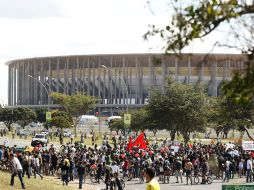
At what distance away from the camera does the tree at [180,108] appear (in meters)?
58.1

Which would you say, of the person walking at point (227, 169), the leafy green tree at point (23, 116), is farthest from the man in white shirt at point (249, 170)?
the leafy green tree at point (23, 116)

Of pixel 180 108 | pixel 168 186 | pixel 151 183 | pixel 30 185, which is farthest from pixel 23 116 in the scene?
pixel 151 183

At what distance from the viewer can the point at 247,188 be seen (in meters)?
20.2

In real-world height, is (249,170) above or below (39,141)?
below

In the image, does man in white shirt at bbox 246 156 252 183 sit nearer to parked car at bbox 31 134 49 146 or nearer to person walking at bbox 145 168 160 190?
person walking at bbox 145 168 160 190

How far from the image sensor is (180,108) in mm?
57750

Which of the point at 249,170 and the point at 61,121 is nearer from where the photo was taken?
the point at 249,170

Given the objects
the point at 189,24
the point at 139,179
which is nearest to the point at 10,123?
the point at 139,179

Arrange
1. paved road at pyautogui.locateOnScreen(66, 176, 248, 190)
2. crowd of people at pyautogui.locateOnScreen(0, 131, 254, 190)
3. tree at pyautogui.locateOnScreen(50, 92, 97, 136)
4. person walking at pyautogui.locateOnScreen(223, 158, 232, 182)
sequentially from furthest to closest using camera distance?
tree at pyautogui.locateOnScreen(50, 92, 97, 136)
person walking at pyautogui.locateOnScreen(223, 158, 232, 182)
crowd of people at pyautogui.locateOnScreen(0, 131, 254, 190)
paved road at pyautogui.locateOnScreen(66, 176, 248, 190)

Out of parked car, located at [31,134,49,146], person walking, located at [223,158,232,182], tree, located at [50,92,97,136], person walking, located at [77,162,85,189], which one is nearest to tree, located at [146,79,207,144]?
parked car, located at [31,134,49,146]

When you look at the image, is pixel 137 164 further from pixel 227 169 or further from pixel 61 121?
pixel 61 121

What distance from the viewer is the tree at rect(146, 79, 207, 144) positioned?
2287 inches

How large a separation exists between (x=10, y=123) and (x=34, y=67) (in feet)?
123

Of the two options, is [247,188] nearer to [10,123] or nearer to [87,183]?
[87,183]
